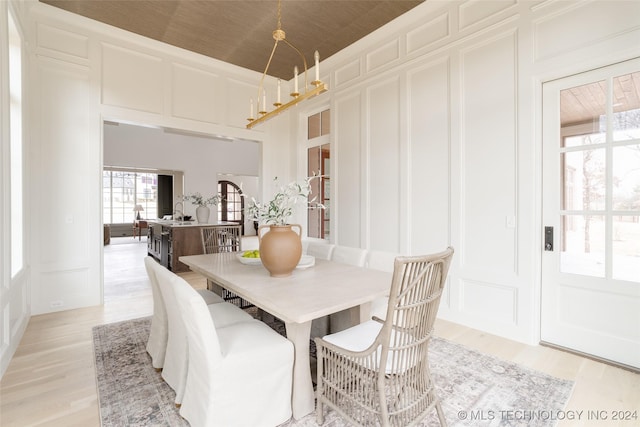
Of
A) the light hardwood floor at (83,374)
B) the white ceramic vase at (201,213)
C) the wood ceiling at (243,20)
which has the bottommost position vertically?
the light hardwood floor at (83,374)

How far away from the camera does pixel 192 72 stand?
14.7ft

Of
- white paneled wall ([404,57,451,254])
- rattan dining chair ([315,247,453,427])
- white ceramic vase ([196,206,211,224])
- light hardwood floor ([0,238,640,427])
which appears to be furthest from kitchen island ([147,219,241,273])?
rattan dining chair ([315,247,453,427])

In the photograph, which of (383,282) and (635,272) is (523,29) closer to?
(635,272)

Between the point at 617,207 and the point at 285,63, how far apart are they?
4.16m

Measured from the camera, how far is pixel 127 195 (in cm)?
1255

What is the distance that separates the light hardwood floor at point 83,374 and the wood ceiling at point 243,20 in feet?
10.9

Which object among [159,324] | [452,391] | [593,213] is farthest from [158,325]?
[593,213]

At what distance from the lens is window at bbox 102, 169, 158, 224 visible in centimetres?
1212

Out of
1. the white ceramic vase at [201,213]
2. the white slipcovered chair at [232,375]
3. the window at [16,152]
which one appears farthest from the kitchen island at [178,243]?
the white slipcovered chair at [232,375]

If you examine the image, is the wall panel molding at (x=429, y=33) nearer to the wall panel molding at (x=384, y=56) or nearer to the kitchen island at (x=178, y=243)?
the wall panel molding at (x=384, y=56)

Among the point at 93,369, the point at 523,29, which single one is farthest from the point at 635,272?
the point at 93,369

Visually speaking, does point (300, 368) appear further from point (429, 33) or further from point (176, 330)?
point (429, 33)

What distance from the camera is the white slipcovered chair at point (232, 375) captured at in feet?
4.92

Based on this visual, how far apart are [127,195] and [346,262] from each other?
12.5 meters
